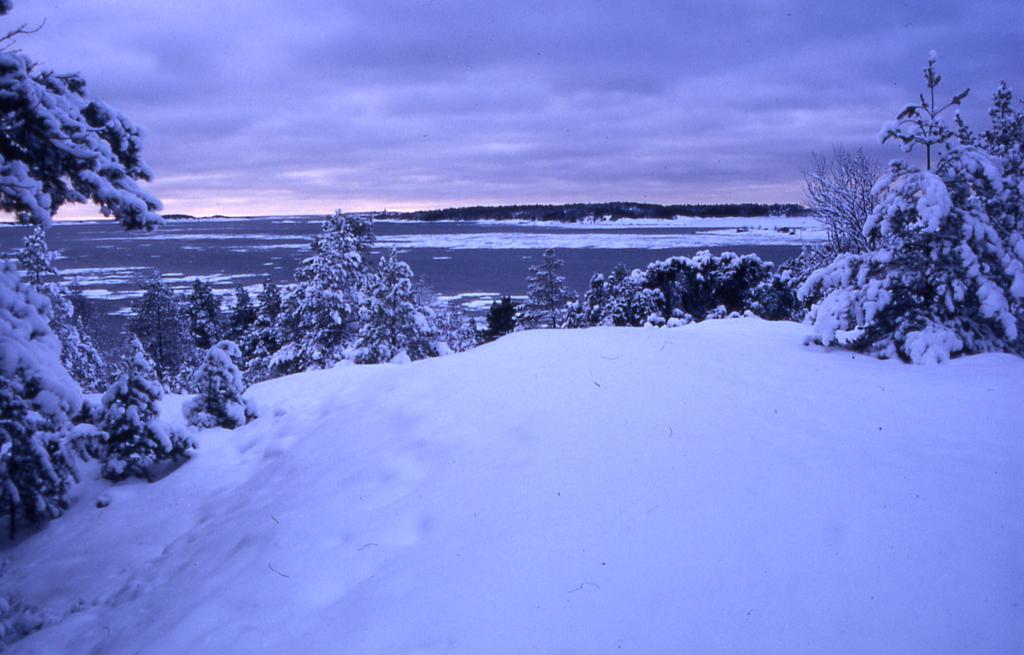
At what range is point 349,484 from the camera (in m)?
5.46

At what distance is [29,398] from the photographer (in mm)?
4328

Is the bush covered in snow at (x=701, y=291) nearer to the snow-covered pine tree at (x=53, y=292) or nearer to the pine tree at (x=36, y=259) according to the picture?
the snow-covered pine tree at (x=53, y=292)

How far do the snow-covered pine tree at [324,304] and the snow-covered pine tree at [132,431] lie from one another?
15774 mm

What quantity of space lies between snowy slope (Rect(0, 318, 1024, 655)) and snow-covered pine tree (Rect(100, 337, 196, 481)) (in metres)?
0.29

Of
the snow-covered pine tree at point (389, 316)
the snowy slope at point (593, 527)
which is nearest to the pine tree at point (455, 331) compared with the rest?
the snow-covered pine tree at point (389, 316)

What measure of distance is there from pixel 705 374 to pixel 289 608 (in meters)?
5.23

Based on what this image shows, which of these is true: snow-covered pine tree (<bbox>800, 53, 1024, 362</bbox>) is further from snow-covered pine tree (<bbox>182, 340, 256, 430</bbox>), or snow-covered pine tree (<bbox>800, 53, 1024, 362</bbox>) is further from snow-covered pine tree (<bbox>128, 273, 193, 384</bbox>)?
snow-covered pine tree (<bbox>128, 273, 193, 384</bbox>)

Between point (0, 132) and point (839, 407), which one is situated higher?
point (0, 132)

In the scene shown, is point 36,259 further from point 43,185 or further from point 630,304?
point 630,304

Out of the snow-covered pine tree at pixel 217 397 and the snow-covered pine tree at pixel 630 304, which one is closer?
the snow-covered pine tree at pixel 217 397

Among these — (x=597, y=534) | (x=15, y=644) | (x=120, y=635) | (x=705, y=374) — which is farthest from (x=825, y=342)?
(x=15, y=644)

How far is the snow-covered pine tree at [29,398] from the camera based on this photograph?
159 inches

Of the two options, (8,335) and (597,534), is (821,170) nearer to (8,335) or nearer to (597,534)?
(597,534)

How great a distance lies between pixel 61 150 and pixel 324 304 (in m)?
19.9
